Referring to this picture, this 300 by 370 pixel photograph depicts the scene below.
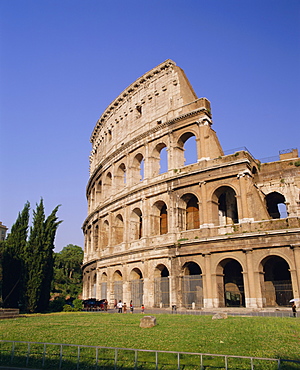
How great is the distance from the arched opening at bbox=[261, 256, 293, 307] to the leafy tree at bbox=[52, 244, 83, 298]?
40450mm

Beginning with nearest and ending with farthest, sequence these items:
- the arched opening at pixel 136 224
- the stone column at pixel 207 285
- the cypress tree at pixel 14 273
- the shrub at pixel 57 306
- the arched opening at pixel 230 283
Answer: the cypress tree at pixel 14 273
the stone column at pixel 207 285
the arched opening at pixel 230 283
the shrub at pixel 57 306
the arched opening at pixel 136 224

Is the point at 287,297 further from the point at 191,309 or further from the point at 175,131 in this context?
the point at 175,131

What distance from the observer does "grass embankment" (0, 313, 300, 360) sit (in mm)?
10023

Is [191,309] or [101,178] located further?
[101,178]

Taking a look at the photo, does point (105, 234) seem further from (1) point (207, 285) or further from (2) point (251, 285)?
(2) point (251, 285)

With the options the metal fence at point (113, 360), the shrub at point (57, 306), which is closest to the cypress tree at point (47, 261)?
the shrub at point (57, 306)

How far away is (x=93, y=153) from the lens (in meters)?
45.9

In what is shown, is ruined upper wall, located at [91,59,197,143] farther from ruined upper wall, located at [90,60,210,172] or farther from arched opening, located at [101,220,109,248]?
arched opening, located at [101,220,109,248]

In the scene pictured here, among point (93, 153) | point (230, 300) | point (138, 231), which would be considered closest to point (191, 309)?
point (230, 300)

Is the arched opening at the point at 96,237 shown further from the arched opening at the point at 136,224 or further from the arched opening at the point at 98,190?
the arched opening at the point at 136,224

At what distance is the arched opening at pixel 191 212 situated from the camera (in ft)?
89.1

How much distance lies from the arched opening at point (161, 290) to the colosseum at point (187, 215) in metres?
0.07

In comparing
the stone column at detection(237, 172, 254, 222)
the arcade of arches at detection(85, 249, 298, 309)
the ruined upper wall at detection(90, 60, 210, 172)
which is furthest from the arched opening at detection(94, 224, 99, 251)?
the stone column at detection(237, 172, 254, 222)

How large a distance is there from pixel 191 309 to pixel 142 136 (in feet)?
50.3
